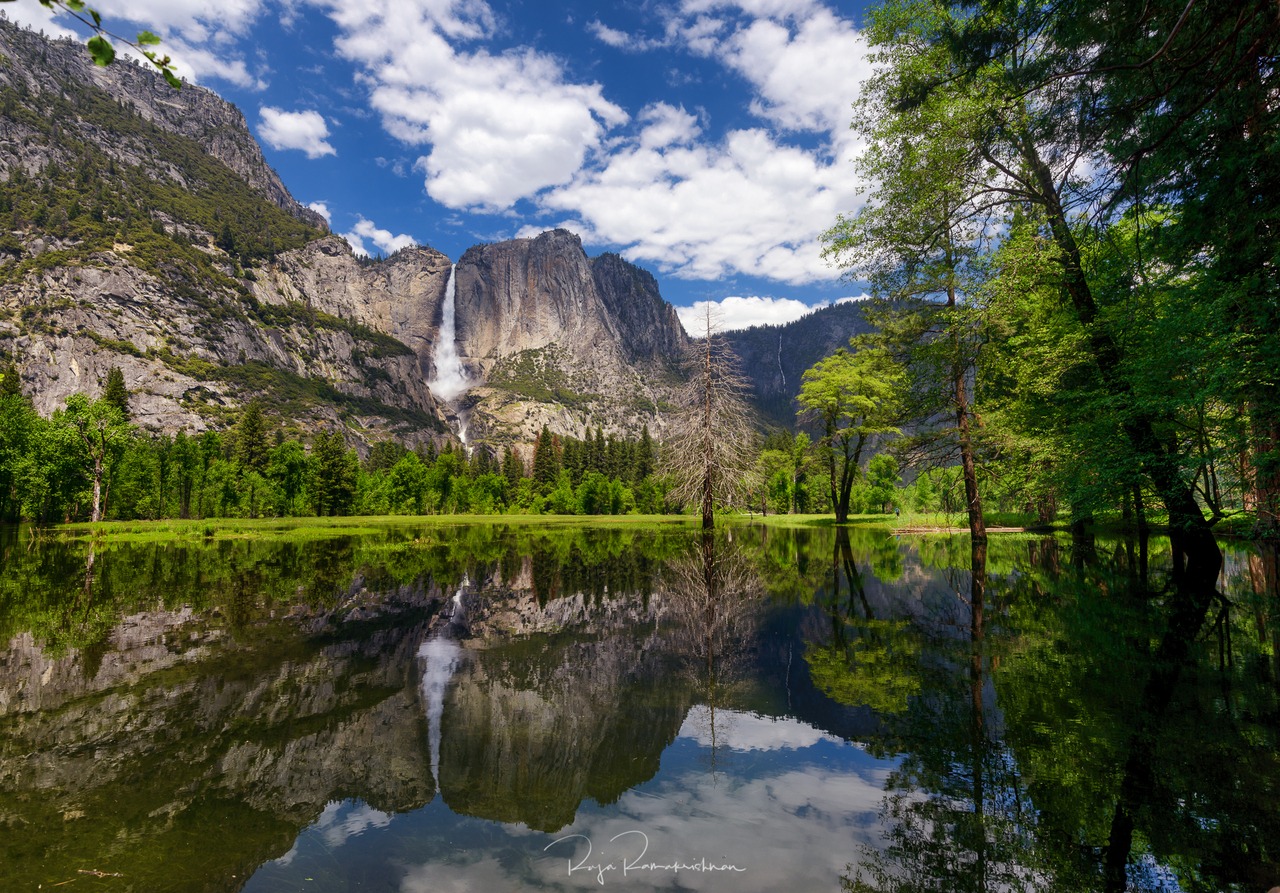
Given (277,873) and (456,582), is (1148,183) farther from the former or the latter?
(456,582)

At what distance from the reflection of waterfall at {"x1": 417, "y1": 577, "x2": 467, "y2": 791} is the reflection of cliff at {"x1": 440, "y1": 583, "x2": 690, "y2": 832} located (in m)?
0.10

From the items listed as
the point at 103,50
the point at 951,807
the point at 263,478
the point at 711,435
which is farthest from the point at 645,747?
the point at 263,478

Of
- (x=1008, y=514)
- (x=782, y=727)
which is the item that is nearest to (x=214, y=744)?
(x=782, y=727)

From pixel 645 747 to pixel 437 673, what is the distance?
3.87 meters

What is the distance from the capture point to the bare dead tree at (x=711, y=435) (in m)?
32.5

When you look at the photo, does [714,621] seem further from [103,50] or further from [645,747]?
[103,50]

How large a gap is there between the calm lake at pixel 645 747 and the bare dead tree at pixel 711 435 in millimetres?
19882

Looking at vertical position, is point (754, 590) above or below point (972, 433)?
below

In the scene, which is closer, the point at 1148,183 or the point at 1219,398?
the point at 1148,183

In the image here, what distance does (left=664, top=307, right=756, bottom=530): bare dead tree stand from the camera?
32.5 metres

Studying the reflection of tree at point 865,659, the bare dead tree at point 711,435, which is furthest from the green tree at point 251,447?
the reflection of tree at point 865,659

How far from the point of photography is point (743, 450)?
109ft

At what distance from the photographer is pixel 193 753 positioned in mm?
5547

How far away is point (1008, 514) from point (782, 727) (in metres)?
49.1
